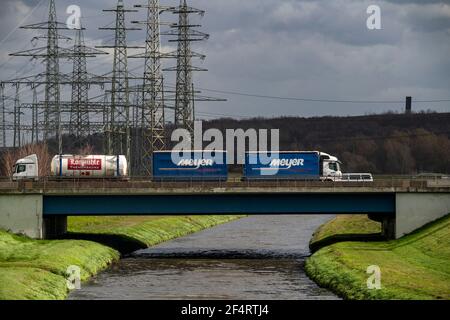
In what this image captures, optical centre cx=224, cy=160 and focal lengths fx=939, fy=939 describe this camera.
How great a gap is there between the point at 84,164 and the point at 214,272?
99.0ft

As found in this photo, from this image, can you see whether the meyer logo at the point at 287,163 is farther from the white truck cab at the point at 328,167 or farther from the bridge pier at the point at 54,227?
the bridge pier at the point at 54,227

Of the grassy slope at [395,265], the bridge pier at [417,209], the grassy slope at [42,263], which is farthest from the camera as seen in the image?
the bridge pier at [417,209]

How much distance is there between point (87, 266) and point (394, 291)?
27.0 metres

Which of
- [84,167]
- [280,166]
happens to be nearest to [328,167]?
[280,166]

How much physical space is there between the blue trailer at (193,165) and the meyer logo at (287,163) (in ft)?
17.4

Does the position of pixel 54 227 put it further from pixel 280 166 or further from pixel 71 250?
pixel 280 166

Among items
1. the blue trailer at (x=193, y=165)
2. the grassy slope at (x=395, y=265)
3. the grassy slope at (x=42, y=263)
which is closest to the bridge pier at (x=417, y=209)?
the grassy slope at (x=395, y=265)

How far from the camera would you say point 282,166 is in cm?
9975

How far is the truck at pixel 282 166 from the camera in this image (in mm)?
99438

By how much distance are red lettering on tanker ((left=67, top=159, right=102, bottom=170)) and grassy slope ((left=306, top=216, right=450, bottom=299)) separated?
29142 mm

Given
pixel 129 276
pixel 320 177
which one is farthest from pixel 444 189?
pixel 129 276

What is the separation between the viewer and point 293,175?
9944 centimetres
